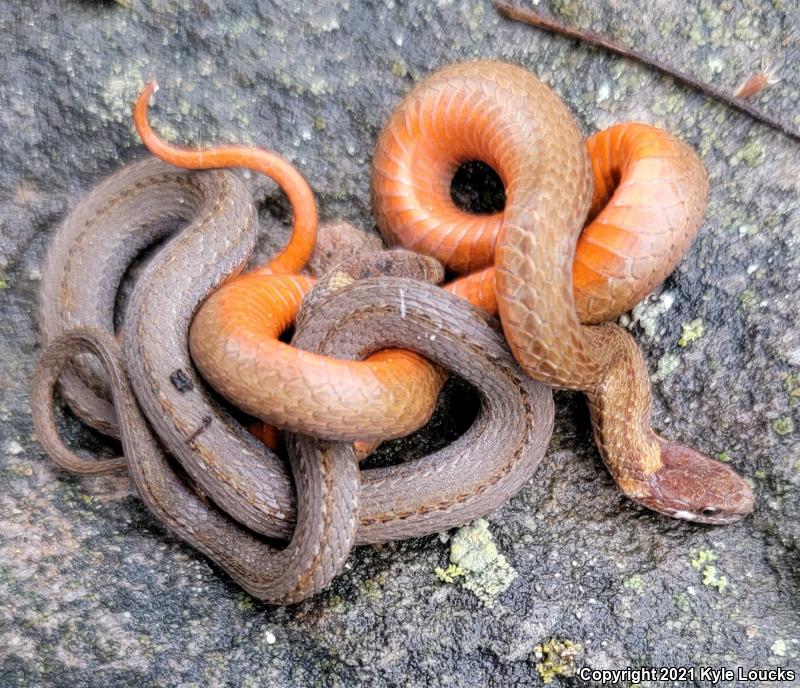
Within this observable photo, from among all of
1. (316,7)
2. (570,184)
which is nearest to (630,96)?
(570,184)

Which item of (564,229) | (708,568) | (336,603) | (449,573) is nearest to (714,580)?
(708,568)

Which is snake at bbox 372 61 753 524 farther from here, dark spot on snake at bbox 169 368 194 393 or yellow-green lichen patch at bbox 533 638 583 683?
dark spot on snake at bbox 169 368 194 393

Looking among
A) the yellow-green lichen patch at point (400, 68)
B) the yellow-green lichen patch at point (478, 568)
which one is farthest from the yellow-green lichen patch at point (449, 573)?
the yellow-green lichen patch at point (400, 68)

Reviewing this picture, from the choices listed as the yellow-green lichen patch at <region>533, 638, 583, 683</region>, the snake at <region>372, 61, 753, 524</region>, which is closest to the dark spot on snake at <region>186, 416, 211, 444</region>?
the snake at <region>372, 61, 753, 524</region>

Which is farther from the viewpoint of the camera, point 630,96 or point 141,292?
point 630,96

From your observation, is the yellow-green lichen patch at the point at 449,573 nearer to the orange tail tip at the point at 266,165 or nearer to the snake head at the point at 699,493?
the snake head at the point at 699,493

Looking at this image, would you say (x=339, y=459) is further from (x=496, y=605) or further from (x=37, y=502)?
(x=37, y=502)
